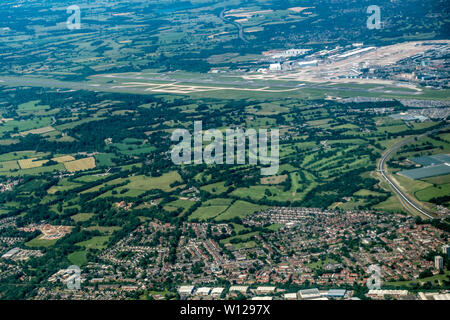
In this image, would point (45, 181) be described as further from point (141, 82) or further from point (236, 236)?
point (141, 82)

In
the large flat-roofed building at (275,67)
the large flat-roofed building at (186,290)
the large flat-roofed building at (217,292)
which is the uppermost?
the large flat-roofed building at (275,67)

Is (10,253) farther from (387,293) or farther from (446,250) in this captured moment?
(446,250)

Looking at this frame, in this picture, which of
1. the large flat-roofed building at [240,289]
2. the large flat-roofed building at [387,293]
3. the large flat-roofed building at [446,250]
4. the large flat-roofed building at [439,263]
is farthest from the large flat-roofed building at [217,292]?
the large flat-roofed building at [446,250]

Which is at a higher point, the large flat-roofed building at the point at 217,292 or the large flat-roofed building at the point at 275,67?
the large flat-roofed building at the point at 275,67

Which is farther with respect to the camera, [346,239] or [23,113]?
[23,113]

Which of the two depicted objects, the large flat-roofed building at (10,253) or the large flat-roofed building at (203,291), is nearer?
the large flat-roofed building at (203,291)

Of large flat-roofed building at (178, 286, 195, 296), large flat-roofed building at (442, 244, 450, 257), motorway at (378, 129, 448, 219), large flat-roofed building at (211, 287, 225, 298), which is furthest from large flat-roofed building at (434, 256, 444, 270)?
large flat-roofed building at (178, 286, 195, 296)

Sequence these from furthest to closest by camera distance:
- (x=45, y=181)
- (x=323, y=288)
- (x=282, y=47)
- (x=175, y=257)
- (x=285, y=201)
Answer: (x=282, y=47) < (x=45, y=181) < (x=285, y=201) < (x=175, y=257) < (x=323, y=288)

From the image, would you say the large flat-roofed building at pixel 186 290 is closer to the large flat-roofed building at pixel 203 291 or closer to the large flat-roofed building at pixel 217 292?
the large flat-roofed building at pixel 203 291
